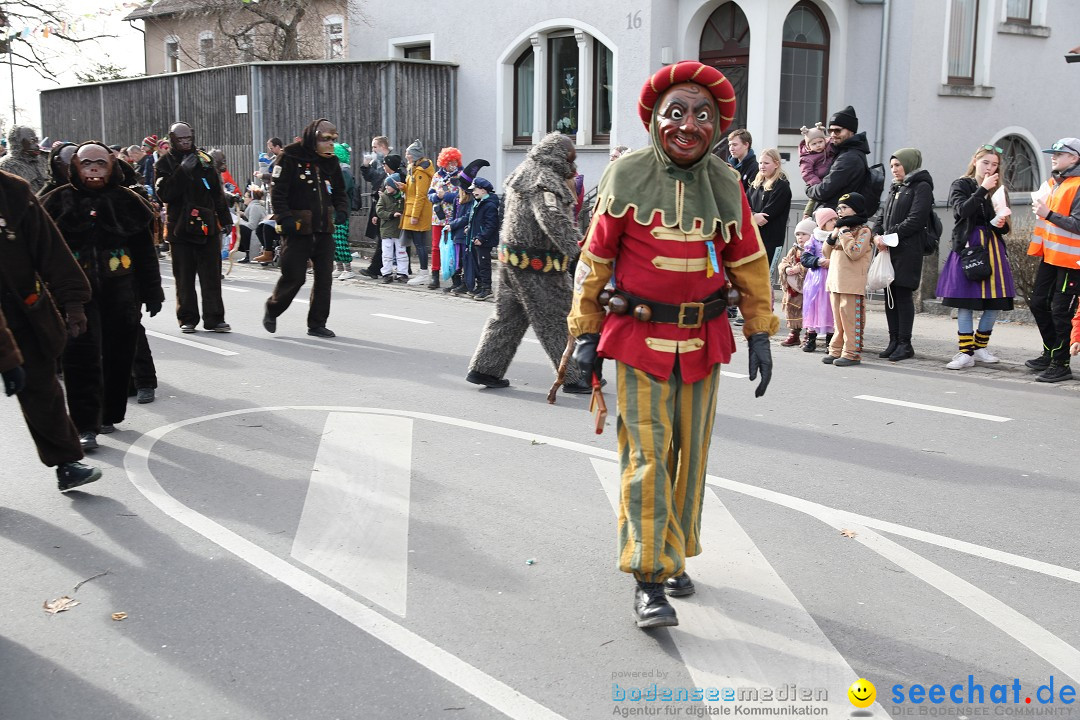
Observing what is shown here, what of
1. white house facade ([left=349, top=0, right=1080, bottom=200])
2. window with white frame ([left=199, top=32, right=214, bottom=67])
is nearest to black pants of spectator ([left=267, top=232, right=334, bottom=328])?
white house facade ([left=349, top=0, right=1080, bottom=200])

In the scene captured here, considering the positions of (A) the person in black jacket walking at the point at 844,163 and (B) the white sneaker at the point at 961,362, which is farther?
(A) the person in black jacket walking at the point at 844,163

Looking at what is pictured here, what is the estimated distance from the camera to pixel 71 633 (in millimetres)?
4289

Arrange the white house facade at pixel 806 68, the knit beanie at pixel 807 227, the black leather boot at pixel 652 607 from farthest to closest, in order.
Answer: the white house facade at pixel 806 68 < the knit beanie at pixel 807 227 < the black leather boot at pixel 652 607

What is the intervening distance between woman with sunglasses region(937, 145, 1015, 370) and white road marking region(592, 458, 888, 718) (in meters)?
5.74

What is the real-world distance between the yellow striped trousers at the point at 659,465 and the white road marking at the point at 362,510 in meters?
0.98

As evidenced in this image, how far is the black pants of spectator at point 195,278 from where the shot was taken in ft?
36.5

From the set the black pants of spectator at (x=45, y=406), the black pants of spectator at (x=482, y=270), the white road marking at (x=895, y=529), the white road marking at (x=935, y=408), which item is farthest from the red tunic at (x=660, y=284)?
the black pants of spectator at (x=482, y=270)

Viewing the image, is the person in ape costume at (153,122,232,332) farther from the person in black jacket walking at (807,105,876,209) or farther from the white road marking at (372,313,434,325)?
the person in black jacket walking at (807,105,876,209)

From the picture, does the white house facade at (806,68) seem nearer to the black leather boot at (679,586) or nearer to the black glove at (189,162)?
the black glove at (189,162)

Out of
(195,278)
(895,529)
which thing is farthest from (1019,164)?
(895,529)

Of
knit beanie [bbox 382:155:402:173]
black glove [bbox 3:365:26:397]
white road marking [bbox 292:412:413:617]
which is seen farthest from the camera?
knit beanie [bbox 382:155:402:173]

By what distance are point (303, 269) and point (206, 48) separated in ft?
82.2

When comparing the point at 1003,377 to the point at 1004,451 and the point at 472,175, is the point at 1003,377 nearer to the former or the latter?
the point at 1004,451

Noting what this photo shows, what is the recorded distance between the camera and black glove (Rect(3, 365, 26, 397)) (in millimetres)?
5074
